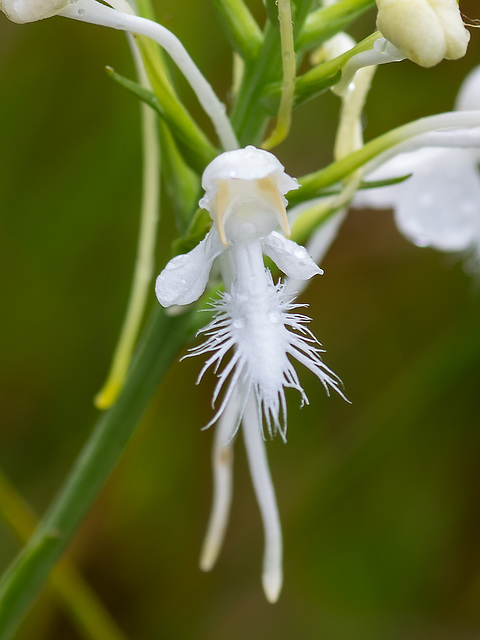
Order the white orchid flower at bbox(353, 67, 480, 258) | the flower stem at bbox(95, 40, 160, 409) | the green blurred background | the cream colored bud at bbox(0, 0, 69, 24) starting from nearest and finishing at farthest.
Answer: the cream colored bud at bbox(0, 0, 69, 24)
the flower stem at bbox(95, 40, 160, 409)
the white orchid flower at bbox(353, 67, 480, 258)
the green blurred background

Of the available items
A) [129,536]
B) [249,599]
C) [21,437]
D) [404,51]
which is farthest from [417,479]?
[404,51]

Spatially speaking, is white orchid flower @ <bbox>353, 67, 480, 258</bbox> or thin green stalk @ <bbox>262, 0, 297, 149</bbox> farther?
white orchid flower @ <bbox>353, 67, 480, 258</bbox>

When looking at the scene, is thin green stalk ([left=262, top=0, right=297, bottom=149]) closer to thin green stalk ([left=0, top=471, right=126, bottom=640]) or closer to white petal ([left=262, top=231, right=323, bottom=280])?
white petal ([left=262, top=231, right=323, bottom=280])

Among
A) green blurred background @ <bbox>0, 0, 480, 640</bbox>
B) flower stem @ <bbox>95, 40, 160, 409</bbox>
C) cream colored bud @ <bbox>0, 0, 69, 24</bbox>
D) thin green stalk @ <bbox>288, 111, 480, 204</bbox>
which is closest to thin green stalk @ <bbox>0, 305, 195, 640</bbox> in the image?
flower stem @ <bbox>95, 40, 160, 409</bbox>

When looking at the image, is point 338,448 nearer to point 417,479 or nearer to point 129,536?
point 417,479

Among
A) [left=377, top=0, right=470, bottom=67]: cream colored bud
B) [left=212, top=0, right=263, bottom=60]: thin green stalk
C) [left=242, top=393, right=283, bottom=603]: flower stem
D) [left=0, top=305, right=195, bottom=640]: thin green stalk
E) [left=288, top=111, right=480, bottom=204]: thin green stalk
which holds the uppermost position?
[left=212, top=0, right=263, bottom=60]: thin green stalk

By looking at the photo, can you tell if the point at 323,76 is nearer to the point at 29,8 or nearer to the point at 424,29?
the point at 424,29

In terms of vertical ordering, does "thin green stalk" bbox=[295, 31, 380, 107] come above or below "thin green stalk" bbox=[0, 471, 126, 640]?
above
